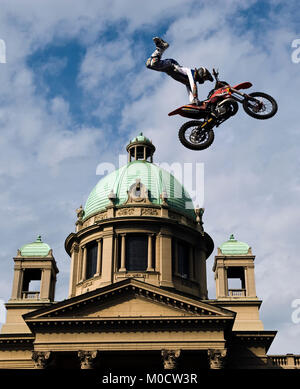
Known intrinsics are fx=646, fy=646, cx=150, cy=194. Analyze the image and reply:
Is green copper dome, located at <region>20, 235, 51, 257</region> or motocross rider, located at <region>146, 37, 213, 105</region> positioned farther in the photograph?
green copper dome, located at <region>20, 235, 51, 257</region>

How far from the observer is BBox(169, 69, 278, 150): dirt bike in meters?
17.4

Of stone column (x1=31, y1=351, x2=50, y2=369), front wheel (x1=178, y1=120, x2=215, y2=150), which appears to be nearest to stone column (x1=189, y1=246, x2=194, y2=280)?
stone column (x1=31, y1=351, x2=50, y2=369)

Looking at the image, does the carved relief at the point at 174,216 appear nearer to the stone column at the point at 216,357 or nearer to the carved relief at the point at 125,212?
the carved relief at the point at 125,212

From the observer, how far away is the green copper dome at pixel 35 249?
57344 millimetres

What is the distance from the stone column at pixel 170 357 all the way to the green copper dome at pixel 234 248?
13991 mm

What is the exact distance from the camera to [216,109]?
57.1 ft

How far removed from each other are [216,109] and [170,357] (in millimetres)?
30157

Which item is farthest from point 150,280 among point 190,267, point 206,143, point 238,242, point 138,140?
point 206,143

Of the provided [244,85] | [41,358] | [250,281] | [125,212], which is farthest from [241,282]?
[244,85]

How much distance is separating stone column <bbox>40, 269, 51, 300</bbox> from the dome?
8520 mm

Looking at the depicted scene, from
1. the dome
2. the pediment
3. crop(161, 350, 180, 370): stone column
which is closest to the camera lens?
crop(161, 350, 180, 370): stone column

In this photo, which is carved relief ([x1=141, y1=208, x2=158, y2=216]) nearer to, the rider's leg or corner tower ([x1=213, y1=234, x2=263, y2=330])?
corner tower ([x1=213, y1=234, x2=263, y2=330])
